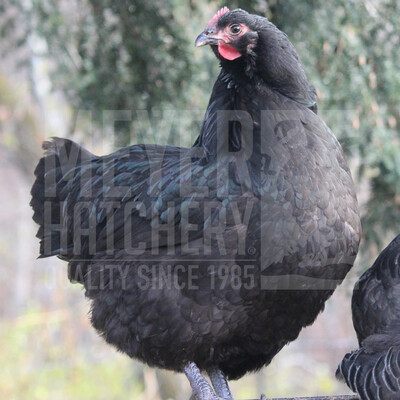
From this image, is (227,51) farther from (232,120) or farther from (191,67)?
(191,67)

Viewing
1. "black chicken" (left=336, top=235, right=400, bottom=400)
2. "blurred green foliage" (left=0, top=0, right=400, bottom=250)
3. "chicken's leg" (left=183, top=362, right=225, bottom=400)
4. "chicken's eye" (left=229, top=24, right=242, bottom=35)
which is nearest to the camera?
"black chicken" (left=336, top=235, right=400, bottom=400)

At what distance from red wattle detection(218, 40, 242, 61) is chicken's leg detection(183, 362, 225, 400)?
3.98 ft

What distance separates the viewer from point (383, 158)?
3613 mm

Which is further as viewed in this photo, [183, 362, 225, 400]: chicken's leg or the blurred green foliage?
the blurred green foliage

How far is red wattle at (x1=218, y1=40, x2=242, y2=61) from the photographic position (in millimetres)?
2385

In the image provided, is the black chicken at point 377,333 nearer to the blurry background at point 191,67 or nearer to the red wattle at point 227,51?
the red wattle at point 227,51

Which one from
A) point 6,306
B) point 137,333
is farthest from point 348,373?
point 6,306

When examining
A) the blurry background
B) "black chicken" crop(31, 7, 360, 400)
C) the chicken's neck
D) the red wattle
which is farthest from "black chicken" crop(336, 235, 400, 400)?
the blurry background

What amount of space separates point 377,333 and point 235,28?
4.18ft

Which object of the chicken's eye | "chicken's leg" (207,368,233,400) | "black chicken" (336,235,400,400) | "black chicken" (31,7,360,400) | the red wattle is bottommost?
"chicken's leg" (207,368,233,400)

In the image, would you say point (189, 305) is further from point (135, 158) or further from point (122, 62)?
point (122, 62)

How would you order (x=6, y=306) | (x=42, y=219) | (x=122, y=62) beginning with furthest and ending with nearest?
(x=6, y=306) → (x=122, y=62) → (x=42, y=219)

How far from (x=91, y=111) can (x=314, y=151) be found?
7.21 feet

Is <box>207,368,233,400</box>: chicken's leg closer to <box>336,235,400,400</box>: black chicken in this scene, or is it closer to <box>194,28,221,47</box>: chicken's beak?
<box>336,235,400,400</box>: black chicken
